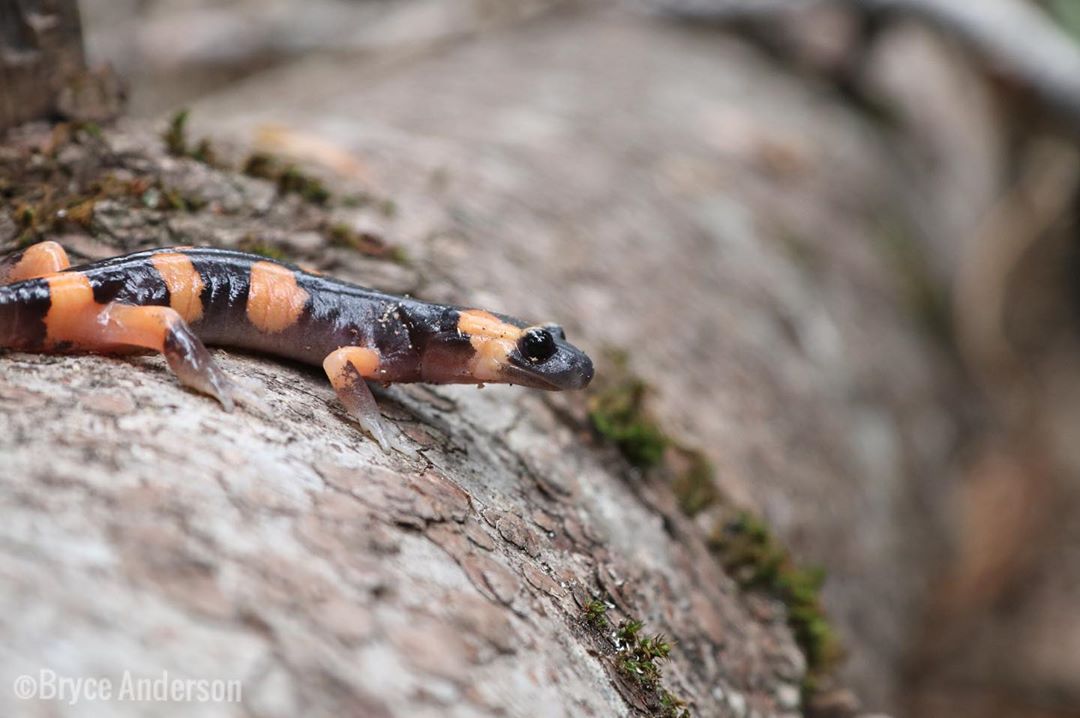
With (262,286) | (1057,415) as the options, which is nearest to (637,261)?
(262,286)

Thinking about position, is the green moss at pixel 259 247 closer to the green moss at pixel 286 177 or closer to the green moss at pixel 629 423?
the green moss at pixel 286 177

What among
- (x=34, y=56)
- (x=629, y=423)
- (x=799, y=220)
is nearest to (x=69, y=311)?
(x=34, y=56)

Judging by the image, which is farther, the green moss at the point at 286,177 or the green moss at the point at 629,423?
the green moss at the point at 286,177

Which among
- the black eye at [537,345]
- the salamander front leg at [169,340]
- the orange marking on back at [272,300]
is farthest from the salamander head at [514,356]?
the salamander front leg at [169,340]

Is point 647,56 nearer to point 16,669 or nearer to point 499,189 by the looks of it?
point 499,189

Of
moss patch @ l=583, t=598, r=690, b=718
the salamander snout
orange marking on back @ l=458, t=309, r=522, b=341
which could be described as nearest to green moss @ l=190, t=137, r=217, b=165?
orange marking on back @ l=458, t=309, r=522, b=341

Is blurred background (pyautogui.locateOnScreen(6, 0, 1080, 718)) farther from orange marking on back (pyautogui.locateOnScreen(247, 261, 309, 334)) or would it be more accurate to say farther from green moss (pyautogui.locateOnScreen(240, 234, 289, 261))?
orange marking on back (pyautogui.locateOnScreen(247, 261, 309, 334))

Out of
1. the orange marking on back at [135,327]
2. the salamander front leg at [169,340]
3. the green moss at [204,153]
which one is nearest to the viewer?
the salamander front leg at [169,340]
